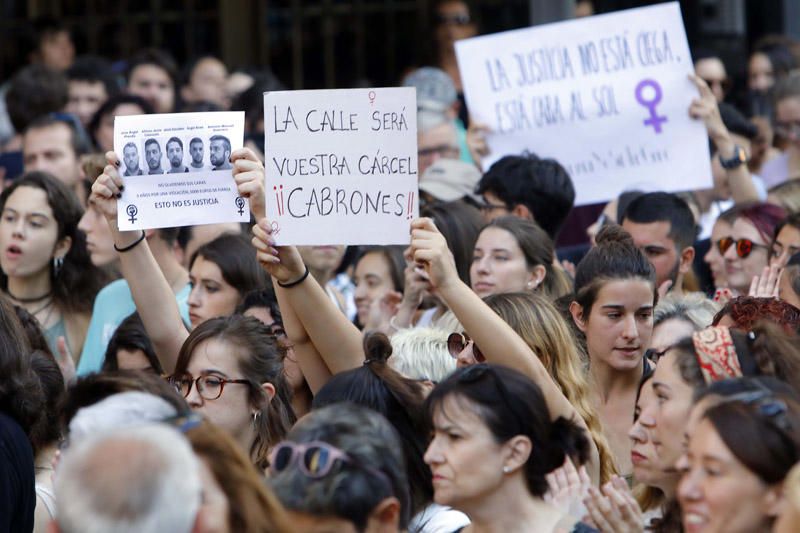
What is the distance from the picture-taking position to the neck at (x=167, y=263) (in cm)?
622

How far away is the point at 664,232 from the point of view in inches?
248

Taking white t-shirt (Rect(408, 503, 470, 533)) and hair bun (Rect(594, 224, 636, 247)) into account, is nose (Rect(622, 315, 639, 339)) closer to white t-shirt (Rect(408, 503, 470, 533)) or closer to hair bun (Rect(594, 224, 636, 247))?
hair bun (Rect(594, 224, 636, 247))

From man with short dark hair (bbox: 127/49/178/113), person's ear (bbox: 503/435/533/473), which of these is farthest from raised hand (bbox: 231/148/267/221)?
man with short dark hair (bbox: 127/49/178/113)

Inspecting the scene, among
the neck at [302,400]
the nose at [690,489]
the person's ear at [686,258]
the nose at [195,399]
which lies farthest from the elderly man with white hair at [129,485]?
the person's ear at [686,258]

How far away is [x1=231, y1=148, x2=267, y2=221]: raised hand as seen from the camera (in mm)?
4816

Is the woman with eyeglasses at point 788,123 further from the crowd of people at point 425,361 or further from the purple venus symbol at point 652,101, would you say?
the purple venus symbol at point 652,101

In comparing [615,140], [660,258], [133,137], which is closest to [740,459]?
[133,137]

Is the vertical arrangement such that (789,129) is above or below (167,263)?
above

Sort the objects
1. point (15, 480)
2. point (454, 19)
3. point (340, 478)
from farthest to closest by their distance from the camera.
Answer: point (454, 19), point (15, 480), point (340, 478)

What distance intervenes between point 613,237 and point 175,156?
165 centimetres

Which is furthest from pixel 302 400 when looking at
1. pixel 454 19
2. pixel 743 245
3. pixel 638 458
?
pixel 454 19

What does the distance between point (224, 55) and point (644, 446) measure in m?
9.46

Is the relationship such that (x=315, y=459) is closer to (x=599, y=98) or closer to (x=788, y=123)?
(x=599, y=98)

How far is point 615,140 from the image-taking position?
23.1 feet
